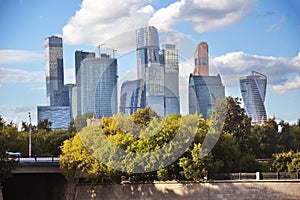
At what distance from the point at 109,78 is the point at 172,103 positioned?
17.1 meters

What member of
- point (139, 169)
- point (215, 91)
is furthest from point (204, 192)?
point (215, 91)

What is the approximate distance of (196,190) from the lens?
1740 inches

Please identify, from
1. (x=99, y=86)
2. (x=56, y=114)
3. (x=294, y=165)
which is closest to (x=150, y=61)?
(x=294, y=165)

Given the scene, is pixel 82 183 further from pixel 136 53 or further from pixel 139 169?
pixel 136 53

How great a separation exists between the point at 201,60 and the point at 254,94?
104585 mm

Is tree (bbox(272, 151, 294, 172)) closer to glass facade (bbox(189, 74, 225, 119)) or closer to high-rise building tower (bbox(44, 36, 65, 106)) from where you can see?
glass facade (bbox(189, 74, 225, 119))

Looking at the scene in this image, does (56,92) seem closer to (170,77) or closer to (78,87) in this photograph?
(78,87)

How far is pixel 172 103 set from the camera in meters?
68.1

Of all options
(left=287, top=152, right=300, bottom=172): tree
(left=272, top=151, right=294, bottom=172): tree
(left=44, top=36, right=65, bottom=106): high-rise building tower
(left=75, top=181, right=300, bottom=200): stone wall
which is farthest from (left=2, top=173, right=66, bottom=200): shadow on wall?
(left=44, top=36, right=65, bottom=106): high-rise building tower

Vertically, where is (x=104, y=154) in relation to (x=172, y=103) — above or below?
below

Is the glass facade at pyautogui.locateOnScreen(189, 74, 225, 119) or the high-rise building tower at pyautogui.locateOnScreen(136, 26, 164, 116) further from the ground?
the high-rise building tower at pyautogui.locateOnScreen(136, 26, 164, 116)

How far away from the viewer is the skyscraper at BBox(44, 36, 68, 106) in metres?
160

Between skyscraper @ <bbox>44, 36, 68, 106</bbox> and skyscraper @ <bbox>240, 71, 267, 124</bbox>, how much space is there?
43091mm

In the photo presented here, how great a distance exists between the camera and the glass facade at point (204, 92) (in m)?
65.7
